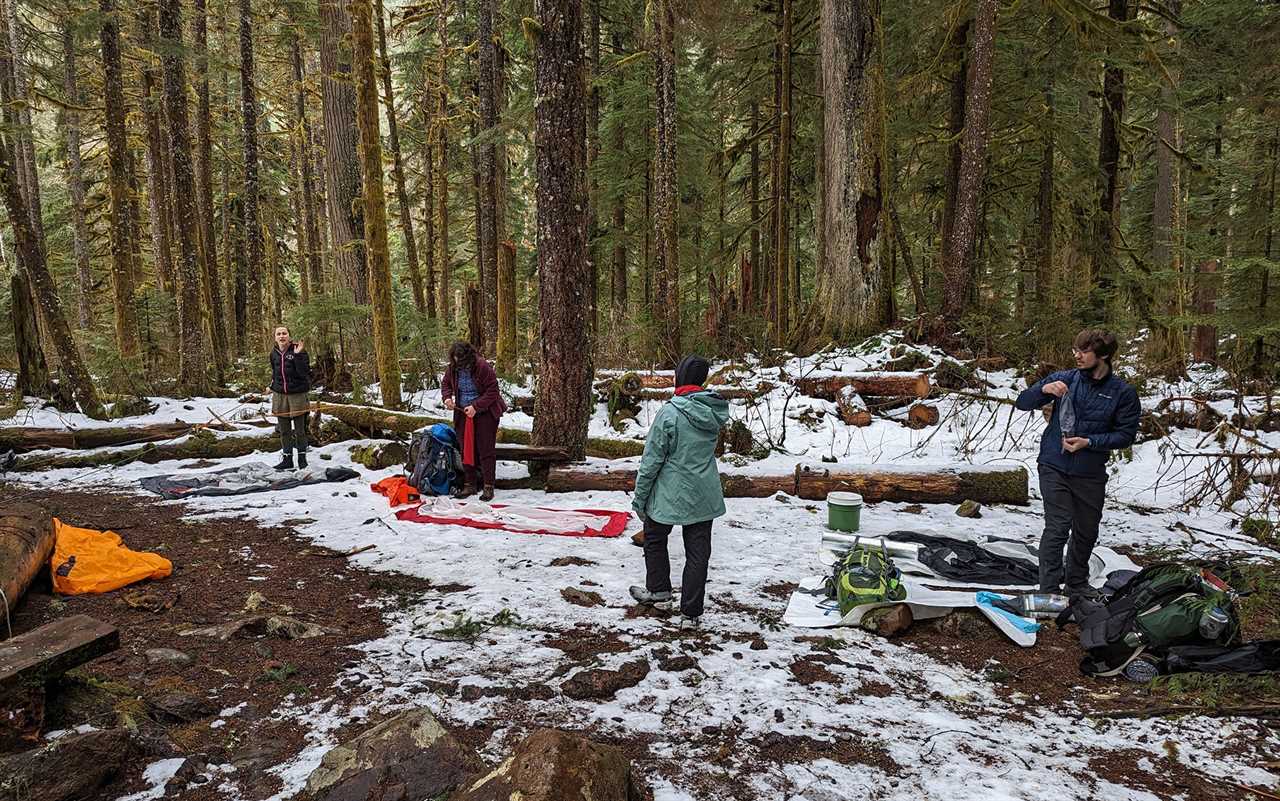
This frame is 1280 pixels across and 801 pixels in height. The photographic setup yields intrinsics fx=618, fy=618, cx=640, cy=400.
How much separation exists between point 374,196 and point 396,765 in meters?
10.1

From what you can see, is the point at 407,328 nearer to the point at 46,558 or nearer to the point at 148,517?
the point at 148,517

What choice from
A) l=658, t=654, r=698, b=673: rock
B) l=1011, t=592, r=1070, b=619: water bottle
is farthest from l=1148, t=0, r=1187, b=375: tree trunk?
l=658, t=654, r=698, b=673: rock

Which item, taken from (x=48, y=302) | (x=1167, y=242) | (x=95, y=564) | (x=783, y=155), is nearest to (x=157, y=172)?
(x=48, y=302)

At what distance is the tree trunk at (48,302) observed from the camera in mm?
10305

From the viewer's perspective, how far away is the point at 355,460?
925cm

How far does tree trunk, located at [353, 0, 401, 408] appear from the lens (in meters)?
10.0

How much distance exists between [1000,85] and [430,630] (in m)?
16.1

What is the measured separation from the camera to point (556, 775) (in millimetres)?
2152

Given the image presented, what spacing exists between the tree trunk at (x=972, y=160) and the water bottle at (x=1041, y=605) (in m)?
8.61

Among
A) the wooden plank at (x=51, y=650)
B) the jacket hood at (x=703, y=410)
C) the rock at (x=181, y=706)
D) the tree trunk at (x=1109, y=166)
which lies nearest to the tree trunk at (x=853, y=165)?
the tree trunk at (x=1109, y=166)

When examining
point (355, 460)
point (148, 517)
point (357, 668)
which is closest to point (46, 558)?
point (148, 517)

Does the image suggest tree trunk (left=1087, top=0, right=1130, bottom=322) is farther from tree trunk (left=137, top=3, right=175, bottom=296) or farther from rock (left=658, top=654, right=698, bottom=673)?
tree trunk (left=137, top=3, right=175, bottom=296)

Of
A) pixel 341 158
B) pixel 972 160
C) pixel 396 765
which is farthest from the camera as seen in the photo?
pixel 341 158

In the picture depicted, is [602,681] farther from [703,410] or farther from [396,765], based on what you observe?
[703,410]
